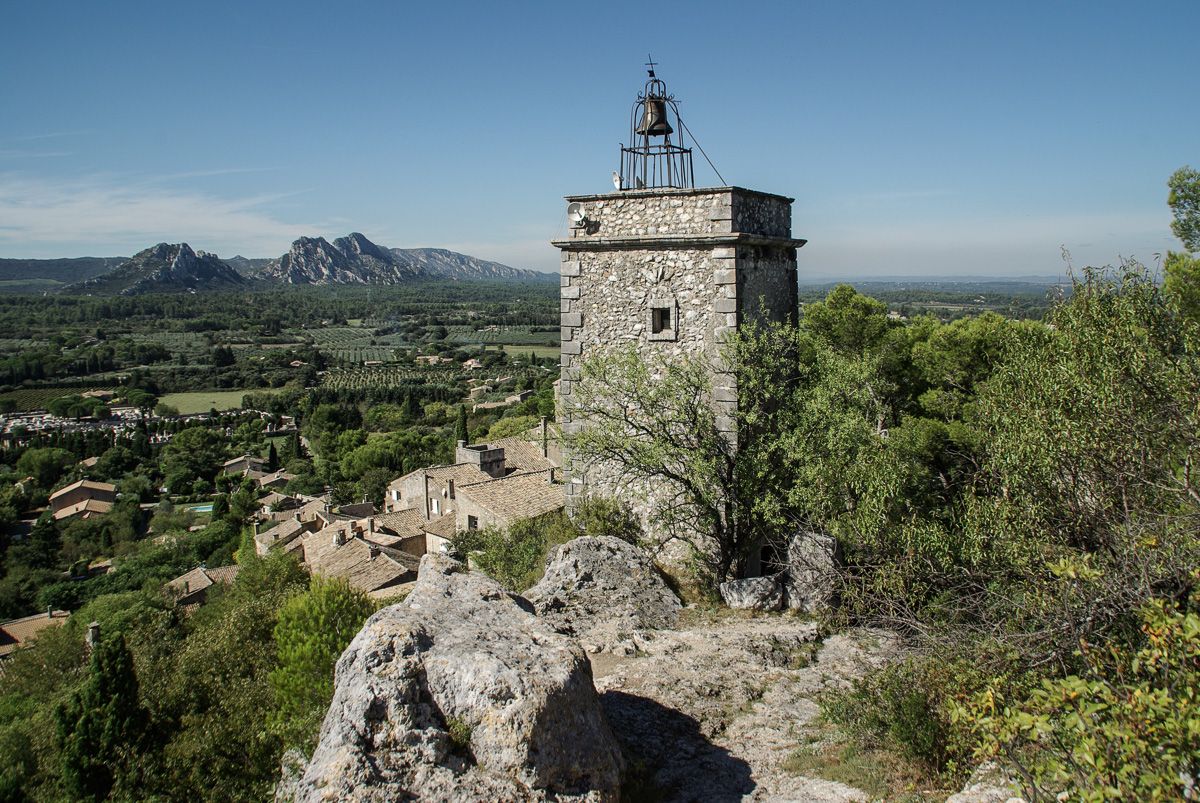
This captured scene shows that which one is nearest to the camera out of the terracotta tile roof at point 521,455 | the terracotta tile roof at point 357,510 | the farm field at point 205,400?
the terracotta tile roof at point 521,455

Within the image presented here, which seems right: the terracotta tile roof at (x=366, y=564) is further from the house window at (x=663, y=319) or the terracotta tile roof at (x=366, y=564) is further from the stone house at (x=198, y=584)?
the house window at (x=663, y=319)

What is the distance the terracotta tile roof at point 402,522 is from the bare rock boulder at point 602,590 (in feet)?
68.4

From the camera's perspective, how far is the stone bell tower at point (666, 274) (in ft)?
37.9

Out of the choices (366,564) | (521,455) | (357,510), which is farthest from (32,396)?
(366,564)

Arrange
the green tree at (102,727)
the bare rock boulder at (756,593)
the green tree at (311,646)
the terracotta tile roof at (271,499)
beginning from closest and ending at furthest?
the bare rock boulder at (756,593), the green tree at (311,646), the green tree at (102,727), the terracotta tile roof at (271,499)

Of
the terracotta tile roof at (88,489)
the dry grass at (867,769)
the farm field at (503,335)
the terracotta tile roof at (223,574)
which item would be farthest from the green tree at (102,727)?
the farm field at (503,335)

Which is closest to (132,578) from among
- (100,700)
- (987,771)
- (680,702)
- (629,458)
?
(100,700)

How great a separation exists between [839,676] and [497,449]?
2583 cm

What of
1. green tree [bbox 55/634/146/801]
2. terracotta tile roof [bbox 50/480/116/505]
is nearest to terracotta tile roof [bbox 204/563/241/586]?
green tree [bbox 55/634/146/801]

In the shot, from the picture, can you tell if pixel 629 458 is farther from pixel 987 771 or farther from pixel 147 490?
pixel 147 490

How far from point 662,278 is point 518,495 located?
45.1 feet

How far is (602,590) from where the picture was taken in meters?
10.9

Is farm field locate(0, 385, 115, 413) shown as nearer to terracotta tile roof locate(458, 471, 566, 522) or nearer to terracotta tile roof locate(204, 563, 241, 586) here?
terracotta tile roof locate(204, 563, 241, 586)

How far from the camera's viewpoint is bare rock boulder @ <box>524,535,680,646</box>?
1037 centimetres
